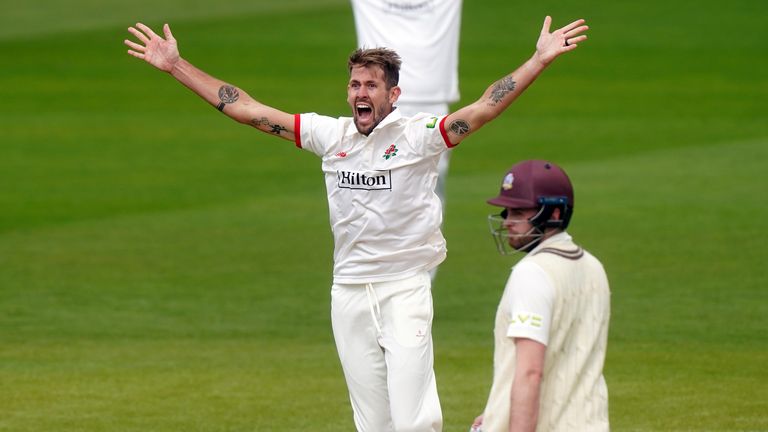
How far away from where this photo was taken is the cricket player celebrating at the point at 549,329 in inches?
227

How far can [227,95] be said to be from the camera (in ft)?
27.5

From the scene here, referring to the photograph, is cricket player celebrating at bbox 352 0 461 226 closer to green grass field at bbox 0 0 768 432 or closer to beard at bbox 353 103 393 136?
green grass field at bbox 0 0 768 432

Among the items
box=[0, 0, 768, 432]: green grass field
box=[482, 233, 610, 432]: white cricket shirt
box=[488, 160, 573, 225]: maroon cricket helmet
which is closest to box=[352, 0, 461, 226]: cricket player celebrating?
box=[0, 0, 768, 432]: green grass field

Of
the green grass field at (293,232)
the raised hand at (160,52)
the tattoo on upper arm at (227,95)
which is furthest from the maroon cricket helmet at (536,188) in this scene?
the green grass field at (293,232)

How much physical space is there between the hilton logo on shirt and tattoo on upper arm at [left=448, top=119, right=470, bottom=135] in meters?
0.38

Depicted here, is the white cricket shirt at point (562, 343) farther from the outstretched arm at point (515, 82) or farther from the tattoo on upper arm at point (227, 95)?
the tattoo on upper arm at point (227, 95)

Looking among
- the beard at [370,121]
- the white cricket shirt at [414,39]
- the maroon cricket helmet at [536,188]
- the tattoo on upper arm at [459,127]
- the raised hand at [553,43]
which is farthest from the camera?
the white cricket shirt at [414,39]

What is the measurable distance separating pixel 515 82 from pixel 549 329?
6.73 feet

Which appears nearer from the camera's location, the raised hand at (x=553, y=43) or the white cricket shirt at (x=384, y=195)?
the raised hand at (x=553, y=43)

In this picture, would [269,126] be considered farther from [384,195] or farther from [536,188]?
[536,188]

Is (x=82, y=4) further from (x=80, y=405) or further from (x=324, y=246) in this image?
(x=80, y=405)

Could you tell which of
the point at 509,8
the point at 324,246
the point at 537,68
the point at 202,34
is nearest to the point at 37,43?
the point at 202,34

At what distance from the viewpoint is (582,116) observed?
25906mm

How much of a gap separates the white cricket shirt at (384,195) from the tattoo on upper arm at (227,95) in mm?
682
